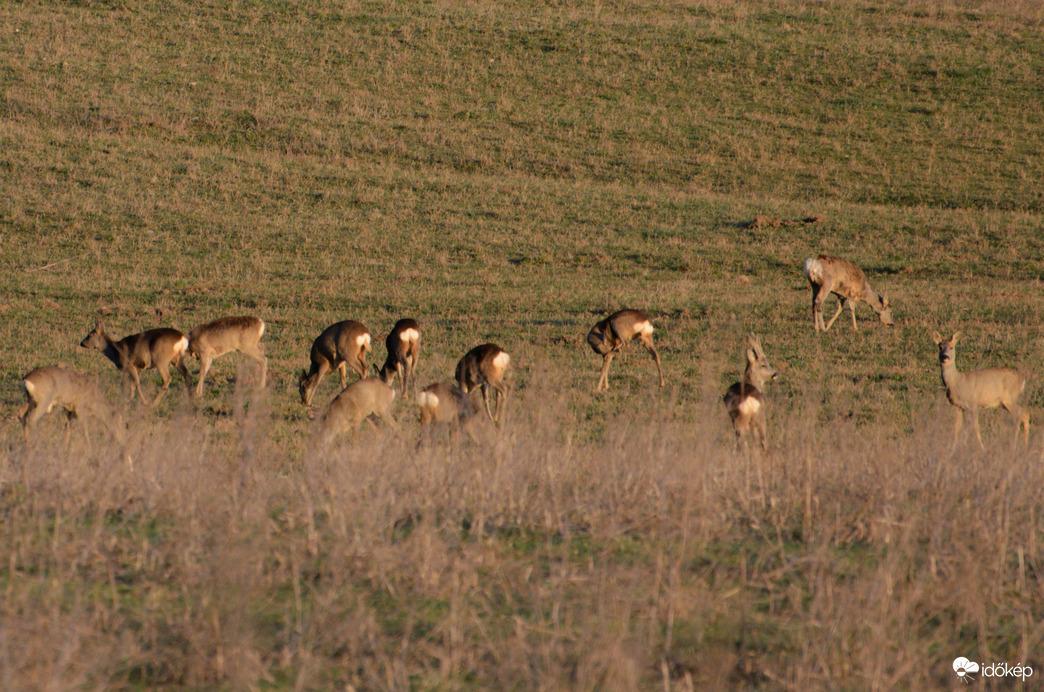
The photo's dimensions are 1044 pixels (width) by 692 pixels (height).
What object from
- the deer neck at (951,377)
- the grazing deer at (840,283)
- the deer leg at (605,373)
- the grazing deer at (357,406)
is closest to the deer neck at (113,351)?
the grazing deer at (357,406)

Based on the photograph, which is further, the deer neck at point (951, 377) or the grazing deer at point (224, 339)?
the grazing deer at point (224, 339)

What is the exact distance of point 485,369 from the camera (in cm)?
1252

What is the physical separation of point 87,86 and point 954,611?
34.1 metres

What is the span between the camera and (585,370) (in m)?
14.6

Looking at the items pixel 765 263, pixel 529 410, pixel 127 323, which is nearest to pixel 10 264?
pixel 127 323

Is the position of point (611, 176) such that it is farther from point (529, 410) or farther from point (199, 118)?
point (529, 410)

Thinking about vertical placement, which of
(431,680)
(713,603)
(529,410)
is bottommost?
(431,680)

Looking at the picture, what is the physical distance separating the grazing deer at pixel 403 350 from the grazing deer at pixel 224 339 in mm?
1549
